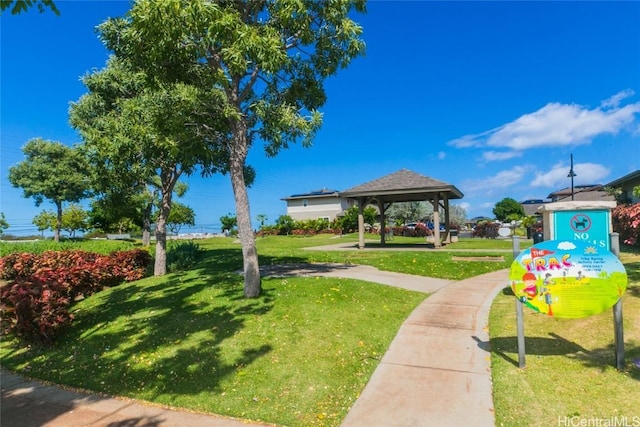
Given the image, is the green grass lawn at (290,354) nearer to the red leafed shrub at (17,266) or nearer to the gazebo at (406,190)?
the red leafed shrub at (17,266)

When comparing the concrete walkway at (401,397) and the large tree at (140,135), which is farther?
the large tree at (140,135)

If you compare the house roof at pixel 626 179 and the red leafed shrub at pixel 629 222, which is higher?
the house roof at pixel 626 179

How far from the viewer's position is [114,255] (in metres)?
12.6

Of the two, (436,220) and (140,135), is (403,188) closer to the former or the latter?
(436,220)

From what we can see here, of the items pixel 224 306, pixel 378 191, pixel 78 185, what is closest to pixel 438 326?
pixel 224 306

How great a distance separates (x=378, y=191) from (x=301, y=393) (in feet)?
57.2

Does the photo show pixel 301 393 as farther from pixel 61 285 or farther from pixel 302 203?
pixel 302 203

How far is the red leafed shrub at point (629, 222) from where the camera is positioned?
8.59 metres

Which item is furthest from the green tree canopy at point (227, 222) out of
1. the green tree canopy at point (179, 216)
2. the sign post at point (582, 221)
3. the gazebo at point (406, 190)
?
the sign post at point (582, 221)

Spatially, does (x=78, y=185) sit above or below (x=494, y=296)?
above

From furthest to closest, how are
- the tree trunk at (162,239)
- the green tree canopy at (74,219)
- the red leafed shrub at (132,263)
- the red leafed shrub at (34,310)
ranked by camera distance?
the green tree canopy at (74,219), the tree trunk at (162,239), the red leafed shrub at (132,263), the red leafed shrub at (34,310)

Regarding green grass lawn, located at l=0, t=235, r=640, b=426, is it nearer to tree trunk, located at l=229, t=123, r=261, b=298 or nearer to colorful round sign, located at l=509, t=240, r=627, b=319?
tree trunk, located at l=229, t=123, r=261, b=298

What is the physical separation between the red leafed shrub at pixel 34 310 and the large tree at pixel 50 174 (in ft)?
95.0

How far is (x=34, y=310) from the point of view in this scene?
20.9 ft
